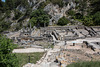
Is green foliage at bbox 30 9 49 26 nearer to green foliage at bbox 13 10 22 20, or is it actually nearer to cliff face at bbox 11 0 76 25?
cliff face at bbox 11 0 76 25

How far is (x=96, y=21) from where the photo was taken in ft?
105

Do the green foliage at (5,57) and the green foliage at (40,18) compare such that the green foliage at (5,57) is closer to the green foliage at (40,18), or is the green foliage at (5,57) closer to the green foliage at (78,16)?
the green foliage at (40,18)

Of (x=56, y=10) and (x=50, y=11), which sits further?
(x=56, y=10)

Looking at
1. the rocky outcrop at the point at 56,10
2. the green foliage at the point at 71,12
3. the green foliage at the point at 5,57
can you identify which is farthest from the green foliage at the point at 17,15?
the green foliage at the point at 5,57

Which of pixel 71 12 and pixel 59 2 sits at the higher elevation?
pixel 59 2

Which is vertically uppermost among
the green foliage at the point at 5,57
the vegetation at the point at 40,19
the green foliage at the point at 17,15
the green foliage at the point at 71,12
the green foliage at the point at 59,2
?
the green foliage at the point at 59,2

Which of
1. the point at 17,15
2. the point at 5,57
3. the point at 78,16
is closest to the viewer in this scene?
the point at 5,57

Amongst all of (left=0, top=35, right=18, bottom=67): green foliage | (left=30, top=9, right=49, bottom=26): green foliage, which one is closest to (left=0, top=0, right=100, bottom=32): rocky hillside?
Result: (left=30, top=9, right=49, bottom=26): green foliage

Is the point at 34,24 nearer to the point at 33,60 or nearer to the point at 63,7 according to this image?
the point at 63,7

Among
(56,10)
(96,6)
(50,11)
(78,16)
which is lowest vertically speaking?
(78,16)

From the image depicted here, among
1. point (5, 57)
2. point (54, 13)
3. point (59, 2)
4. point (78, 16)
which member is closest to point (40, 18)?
point (54, 13)

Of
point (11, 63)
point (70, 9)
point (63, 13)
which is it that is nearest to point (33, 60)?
point (11, 63)

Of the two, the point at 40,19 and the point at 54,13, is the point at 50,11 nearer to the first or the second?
the point at 54,13

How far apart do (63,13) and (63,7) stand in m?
2.89
